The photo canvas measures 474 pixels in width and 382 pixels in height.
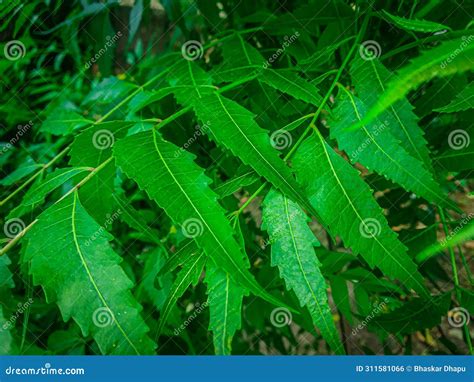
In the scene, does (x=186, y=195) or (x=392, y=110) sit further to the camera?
(x=392, y=110)

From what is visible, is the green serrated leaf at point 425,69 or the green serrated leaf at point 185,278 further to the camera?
the green serrated leaf at point 185,278

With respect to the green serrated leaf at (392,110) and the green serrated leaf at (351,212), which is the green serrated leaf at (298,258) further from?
the green serrated leaf at (392,110)

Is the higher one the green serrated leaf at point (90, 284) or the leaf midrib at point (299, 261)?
the green serrated leaf at point (90, 284)

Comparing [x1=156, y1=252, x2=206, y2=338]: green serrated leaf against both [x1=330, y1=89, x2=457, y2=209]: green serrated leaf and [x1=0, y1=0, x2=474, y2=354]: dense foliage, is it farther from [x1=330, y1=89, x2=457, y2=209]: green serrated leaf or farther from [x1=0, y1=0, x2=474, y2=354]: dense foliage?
[x1=330, y1=89, x2=457, y2=209]: green serrated leaf

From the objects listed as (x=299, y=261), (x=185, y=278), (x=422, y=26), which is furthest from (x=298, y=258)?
(x=422, y=26)

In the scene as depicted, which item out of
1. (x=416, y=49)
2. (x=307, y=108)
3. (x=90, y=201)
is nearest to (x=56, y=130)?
(x=90, y=201)

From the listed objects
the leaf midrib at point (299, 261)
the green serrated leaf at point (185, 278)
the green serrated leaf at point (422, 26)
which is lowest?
the leaf midrib at point (299, 261)

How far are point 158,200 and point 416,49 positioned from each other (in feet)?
2.02

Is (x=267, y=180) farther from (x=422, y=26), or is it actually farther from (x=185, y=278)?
(x=422, y=26)

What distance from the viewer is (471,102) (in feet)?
1.52

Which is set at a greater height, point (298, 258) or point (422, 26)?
point (422, 26)

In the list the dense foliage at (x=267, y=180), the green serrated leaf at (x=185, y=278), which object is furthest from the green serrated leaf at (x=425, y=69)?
the green serrated leaf at (x=185, y=278)

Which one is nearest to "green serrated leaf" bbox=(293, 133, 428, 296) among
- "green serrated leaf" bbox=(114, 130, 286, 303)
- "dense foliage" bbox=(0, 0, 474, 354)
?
"dense foliage" bbox=(0, 0, 474, 354)

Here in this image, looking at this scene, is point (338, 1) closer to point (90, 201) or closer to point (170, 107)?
point (170, 107)
